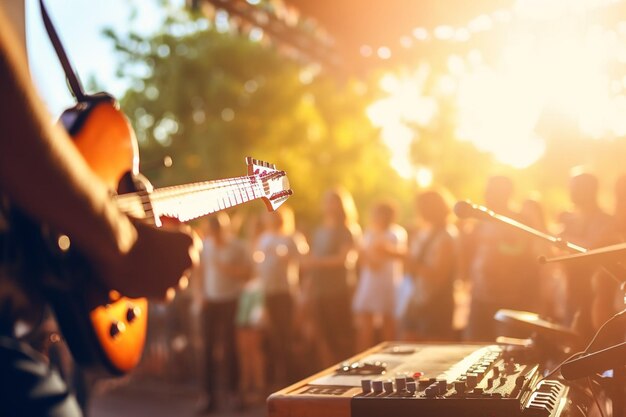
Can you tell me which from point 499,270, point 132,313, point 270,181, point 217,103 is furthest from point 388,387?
point 217,103

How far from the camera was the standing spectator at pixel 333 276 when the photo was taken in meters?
7.58

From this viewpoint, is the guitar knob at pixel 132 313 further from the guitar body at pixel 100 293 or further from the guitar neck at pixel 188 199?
the guitar neck at pixel 188 199

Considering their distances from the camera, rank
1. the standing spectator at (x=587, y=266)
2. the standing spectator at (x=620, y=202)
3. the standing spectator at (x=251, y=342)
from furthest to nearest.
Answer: the standing spectator at (x=251, y=342), the standing spectator at (x=620, y=202), the standing spectator at (x=587, y=266)

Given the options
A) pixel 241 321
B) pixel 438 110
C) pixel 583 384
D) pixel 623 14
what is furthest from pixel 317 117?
pixel 583 384

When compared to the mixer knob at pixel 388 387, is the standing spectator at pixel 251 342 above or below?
below

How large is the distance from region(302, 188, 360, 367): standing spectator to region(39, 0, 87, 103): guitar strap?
17.7ft

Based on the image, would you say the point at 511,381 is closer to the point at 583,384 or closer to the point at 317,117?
the point at 583,384

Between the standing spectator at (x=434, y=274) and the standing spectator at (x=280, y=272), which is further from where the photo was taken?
the standing spectator at (x=280, y=272)

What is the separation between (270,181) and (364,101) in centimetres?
2302

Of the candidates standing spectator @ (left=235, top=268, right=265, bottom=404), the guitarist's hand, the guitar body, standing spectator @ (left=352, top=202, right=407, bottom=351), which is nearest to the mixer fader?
the guitar body

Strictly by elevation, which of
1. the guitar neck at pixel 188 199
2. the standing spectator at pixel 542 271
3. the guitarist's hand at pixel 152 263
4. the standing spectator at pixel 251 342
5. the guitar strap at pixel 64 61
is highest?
the guitar strap at pixel 64 61

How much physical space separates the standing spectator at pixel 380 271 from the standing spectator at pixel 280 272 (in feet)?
2.41

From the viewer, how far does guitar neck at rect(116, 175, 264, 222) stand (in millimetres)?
2018

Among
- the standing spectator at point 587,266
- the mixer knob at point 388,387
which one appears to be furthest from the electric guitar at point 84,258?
the standing spectator at point 587,266
